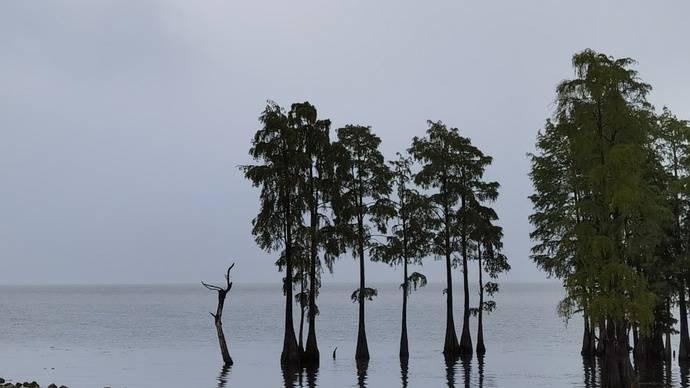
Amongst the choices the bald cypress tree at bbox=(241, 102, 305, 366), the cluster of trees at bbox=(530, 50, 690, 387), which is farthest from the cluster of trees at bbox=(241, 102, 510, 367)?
the cluster of trees at bbox=(530, 50, 690, 387)

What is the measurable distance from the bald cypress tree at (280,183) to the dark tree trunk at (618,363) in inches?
820

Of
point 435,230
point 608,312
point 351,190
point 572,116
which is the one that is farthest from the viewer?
point 435,230

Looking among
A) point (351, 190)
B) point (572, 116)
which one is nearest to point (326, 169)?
point (351, 190)

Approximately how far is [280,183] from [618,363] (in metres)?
23.3

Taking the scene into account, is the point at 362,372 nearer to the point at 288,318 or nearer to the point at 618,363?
the point at 288,318

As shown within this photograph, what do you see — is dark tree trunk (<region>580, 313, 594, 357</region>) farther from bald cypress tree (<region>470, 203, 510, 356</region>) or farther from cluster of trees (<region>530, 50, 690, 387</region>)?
cluster of trees (<region>530, 50, 690, 387</region>)

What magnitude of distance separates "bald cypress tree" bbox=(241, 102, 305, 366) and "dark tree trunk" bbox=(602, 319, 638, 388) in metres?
20.8

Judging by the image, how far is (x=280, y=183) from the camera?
47156 mm

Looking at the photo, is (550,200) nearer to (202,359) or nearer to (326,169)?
(326,169)

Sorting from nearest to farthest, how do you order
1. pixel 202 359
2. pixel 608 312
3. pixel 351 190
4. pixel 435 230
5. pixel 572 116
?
1. pixel 608 312
2. pixel 572 116
3. pixel 351 190
4. pixel 435 230
5. pixel 202 359

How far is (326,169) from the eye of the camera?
5028 centimetres

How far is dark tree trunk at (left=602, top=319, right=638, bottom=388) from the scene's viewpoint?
3231 centimetres

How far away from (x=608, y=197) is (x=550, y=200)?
18582mm

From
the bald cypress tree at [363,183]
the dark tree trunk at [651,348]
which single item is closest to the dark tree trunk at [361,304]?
the bald cypress tree at [363,183]
